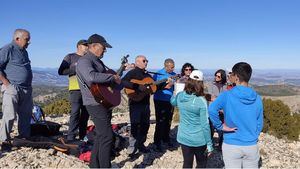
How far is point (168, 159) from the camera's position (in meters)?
7.25

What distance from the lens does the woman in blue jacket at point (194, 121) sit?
486cm

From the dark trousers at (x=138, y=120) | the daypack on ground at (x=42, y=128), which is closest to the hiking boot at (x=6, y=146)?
the daypack on ground at (x=42, y=128)

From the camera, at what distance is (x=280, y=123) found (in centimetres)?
1423

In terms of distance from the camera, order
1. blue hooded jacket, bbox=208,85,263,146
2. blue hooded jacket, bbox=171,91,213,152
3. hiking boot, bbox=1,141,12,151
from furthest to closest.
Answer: hiking boot, bbox=1,141,12,151 < blue hooded jacket, bbox=171,91,213,152 < blue hooded jacket, bbox=208,85,263,146

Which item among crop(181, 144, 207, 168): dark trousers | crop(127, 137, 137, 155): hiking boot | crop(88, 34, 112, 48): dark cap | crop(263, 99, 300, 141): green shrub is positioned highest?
crop(88, 34, 112, 48): dark cap

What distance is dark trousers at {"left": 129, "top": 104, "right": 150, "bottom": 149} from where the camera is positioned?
6922 millimetres

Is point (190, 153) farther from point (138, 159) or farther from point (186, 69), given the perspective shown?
point (186, 69)

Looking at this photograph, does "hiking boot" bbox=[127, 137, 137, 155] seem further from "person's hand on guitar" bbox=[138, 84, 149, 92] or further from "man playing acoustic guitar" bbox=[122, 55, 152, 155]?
"person's hand on guitar" bbox=[138, 84, 149, 92]

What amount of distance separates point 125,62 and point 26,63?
6.11ft

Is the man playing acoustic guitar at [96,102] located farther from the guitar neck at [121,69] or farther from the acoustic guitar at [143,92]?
the acoustic guitar at [143,92]

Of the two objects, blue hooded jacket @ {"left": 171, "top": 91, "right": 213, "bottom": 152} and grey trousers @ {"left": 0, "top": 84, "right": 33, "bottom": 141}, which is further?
grey trousers @ {"left": 0, "top": 84, "right": 33, "bottom": 141}

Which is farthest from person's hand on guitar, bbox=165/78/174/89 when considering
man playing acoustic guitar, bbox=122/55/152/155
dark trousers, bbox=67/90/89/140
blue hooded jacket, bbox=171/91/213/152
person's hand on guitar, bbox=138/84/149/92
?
blue hooded jacket, bbox=171/91/213/152

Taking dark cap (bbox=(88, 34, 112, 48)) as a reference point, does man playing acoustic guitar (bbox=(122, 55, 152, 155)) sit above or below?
below

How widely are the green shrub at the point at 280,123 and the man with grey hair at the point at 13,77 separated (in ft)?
33.2
